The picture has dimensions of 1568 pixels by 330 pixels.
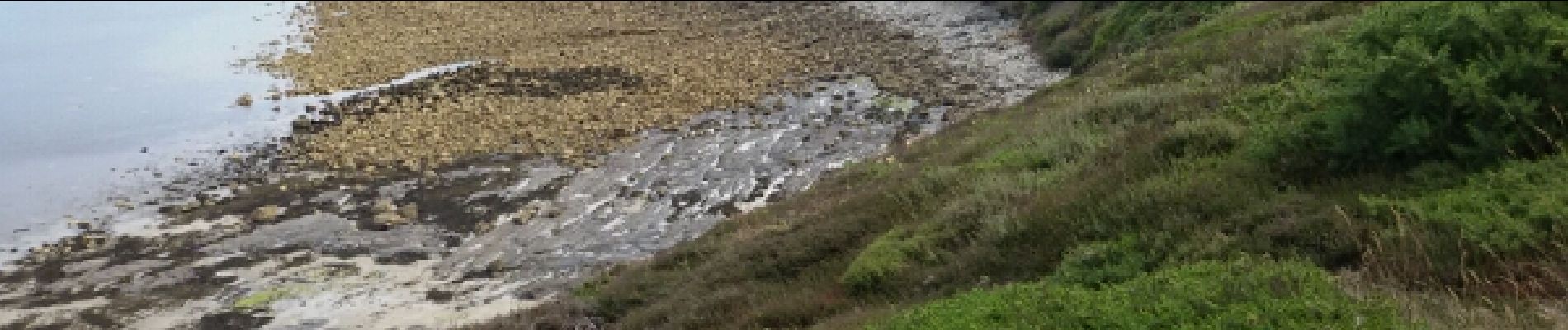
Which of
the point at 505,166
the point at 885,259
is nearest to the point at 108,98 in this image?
the point at 505,166

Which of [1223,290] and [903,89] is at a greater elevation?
[1223,290]

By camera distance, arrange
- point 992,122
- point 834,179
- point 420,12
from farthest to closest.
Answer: point 420,12 → point 992,122 → point 834,179

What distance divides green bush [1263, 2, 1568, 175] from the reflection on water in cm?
2169

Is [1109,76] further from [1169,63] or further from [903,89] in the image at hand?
[903,89]

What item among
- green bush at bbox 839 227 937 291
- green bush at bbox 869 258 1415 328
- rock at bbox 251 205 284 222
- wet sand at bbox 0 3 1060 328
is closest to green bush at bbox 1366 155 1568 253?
green bush at bbox 869 258 1415 328

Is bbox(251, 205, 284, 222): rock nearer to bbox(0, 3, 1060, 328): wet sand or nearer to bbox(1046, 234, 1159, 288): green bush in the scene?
bbox(0, 3, 1060, 328): wet sand

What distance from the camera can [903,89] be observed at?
2945 cm

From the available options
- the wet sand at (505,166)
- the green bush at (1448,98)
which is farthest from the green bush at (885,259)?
the wet sand at (505,166)

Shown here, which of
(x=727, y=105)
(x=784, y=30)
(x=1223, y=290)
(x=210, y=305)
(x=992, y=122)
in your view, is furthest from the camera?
(x=784, y=30)

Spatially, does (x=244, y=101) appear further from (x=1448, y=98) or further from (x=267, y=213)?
(x=1448, y=98)

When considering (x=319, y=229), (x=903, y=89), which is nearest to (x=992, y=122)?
(x=903, y=89)

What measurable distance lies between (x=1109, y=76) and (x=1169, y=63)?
1.87 meters

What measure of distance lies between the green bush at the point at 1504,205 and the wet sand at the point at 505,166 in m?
10.9

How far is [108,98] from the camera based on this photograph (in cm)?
3444
